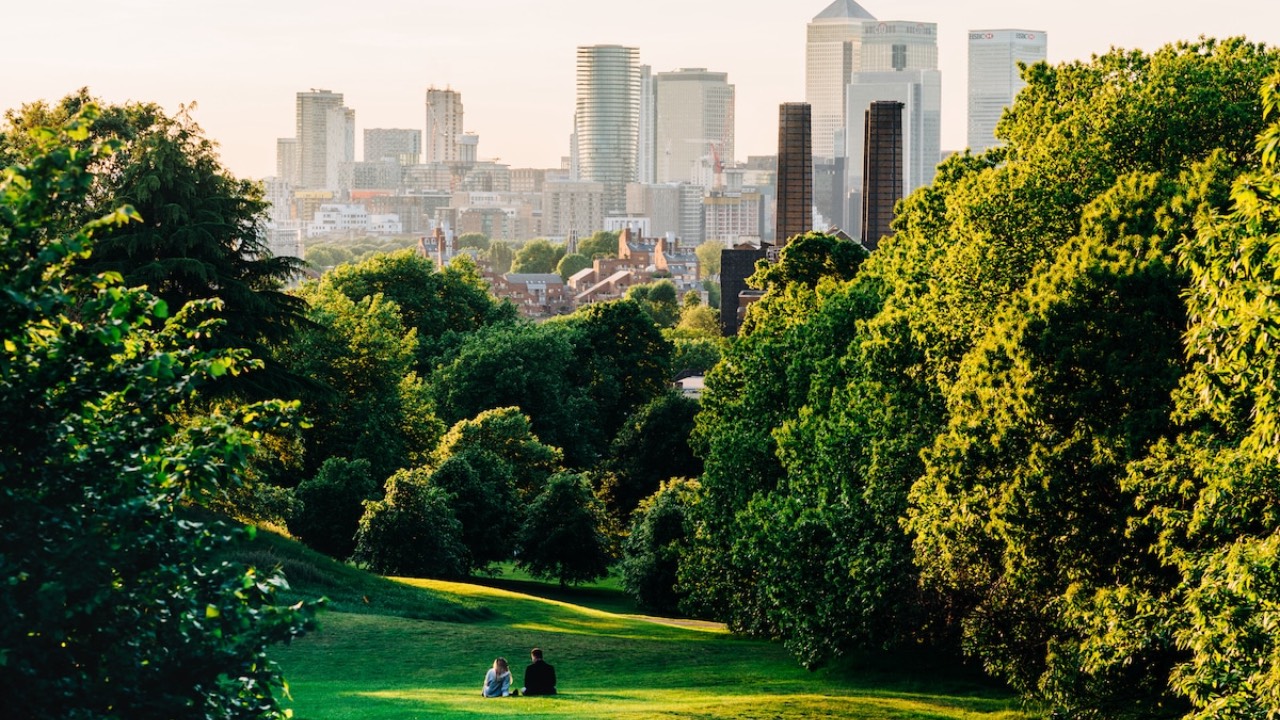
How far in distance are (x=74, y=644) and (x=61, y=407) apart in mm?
1475

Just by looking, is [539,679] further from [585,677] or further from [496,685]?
[585,677]

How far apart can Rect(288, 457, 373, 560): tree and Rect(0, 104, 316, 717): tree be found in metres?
37.7

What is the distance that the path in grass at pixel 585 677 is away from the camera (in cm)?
2133

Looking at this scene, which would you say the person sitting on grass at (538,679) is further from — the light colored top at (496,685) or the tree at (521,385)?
the tree at (521,385)

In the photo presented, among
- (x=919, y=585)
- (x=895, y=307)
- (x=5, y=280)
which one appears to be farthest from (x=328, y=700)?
(x=5, y=280)

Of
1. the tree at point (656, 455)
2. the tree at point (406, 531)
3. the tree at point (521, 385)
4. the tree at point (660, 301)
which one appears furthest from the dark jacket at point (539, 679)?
the tree at point (660, 301)

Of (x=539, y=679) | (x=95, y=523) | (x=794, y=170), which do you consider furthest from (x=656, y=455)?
(x=95, y=523)

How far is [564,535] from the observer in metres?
48.7

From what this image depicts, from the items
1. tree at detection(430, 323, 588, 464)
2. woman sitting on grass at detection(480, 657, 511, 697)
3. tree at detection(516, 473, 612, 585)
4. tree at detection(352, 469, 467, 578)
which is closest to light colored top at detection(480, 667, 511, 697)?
woman sitting on grass at detection(480, 657, 511, 697)

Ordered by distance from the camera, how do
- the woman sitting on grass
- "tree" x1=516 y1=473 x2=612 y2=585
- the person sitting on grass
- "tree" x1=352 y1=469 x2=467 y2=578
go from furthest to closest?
"tree" x1=516 y1=473 x2=612 y2=585, "tree" x1=352 y1=469 x2=467 y2=578, the person sitting on grass, the woman sitting on grass

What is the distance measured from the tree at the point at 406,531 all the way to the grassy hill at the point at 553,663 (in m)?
5.01

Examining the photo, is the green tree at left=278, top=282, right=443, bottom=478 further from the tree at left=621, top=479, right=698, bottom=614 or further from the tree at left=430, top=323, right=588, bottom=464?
the tree at left=621, top=479, right=698, bottom=614

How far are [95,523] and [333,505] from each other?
38911 millimetres

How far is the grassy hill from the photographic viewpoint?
2164cm
